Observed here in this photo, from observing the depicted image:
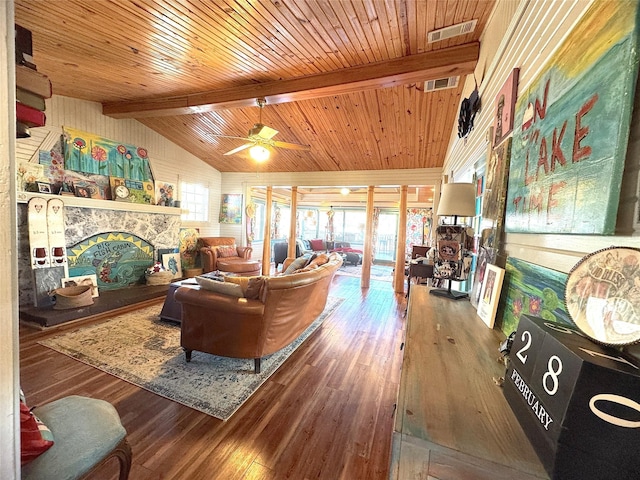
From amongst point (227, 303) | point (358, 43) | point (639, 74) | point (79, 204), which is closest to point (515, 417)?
point (639, 74)

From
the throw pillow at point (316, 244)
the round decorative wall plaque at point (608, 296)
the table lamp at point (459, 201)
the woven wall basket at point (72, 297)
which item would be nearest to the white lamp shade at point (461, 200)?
the table lamp at point (459, 201)

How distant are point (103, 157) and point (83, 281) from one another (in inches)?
89.7

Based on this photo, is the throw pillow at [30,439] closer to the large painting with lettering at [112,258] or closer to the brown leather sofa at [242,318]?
the brown leather sofa at [242,318]

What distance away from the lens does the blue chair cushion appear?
2.92ft

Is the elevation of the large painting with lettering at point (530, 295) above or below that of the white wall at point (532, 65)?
below

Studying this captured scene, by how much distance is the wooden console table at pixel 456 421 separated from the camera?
0.59 metres

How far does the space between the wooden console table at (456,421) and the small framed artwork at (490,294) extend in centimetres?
23

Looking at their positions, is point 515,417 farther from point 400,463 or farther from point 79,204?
point 79,204

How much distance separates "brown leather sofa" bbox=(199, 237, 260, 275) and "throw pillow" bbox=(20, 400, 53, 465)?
5.01 m

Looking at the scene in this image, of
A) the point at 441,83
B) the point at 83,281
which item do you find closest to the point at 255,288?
the point at 441,83

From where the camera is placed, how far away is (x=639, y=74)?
1.95ft

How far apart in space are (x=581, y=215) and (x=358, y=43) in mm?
2650

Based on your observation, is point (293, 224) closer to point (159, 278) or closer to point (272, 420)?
point (159, 278)

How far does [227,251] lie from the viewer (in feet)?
20.9
